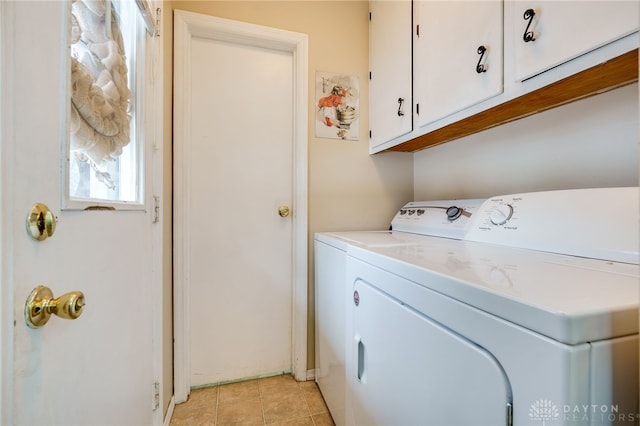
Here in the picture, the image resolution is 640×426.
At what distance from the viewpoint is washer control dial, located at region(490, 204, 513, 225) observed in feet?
3.25

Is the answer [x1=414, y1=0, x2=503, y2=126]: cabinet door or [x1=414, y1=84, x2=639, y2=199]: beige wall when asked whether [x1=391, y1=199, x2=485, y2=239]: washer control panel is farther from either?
[x1=414, y1=0, x2=503, y2=126]: cabinet door

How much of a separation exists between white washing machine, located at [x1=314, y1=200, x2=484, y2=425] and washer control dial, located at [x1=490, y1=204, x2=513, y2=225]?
138 millimetres

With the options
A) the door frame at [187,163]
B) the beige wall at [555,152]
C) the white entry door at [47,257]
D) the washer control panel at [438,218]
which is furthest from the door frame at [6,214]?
the beige wall at [555,152]

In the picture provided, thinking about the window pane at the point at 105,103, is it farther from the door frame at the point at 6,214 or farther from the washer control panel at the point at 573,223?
the washer control panel at the point at 573,223

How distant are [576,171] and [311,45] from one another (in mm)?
1611

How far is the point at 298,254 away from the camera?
5.62 feet

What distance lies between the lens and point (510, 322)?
1.43 ft

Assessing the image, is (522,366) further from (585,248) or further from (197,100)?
(197,100)

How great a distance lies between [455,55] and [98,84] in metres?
1.32

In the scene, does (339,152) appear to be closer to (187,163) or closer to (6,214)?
(187,163)

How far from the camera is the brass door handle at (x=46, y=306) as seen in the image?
1.55 ft

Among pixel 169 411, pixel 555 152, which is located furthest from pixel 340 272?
pixel 169 411

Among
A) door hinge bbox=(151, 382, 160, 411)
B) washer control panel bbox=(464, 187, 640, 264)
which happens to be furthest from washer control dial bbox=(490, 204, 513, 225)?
door hinge bbox=(151, 382, 160, 411)

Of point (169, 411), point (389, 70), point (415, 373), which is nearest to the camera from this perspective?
point (415, 373)
